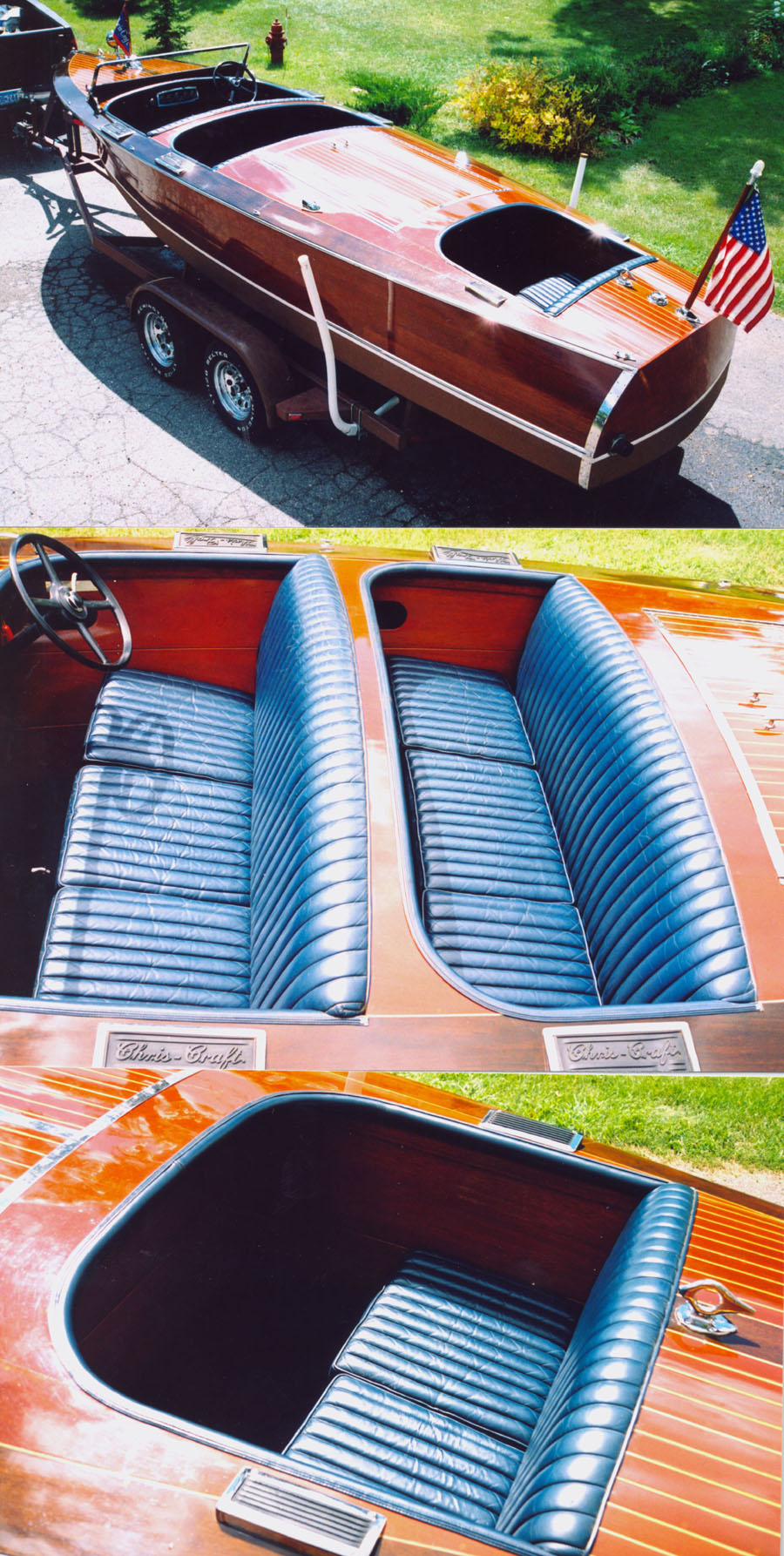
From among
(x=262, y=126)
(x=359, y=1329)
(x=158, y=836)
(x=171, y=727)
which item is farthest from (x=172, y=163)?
(x=359, y=1329)

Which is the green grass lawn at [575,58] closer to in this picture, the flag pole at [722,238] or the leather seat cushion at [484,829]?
the flag pole at [722,238]

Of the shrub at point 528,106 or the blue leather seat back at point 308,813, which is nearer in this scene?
the blue leather seat back at point 308,813

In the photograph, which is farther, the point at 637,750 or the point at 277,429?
the point at 277,429

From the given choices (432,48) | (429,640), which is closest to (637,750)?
(429,640)

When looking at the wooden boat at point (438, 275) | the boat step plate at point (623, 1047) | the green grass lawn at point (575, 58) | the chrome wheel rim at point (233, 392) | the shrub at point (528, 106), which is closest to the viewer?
the boat step plate at point (623, 1047)

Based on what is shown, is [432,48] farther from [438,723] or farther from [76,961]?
[76,961]

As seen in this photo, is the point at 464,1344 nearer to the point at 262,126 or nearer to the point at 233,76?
the point at 262,126

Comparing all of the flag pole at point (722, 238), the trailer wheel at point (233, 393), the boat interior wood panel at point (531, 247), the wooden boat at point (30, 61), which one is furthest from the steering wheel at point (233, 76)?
the flag pole at point (722, 238)

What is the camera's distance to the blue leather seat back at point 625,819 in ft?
5.84

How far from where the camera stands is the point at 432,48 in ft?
15.1

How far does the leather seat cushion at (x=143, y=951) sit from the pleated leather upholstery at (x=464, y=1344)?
691 mm

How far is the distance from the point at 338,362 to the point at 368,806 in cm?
221

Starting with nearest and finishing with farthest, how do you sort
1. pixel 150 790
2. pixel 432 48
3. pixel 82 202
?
pixel 150 790 < pixel 82 202 < pixel 432 48

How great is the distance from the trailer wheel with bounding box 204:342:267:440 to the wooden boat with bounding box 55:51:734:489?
24 cm
